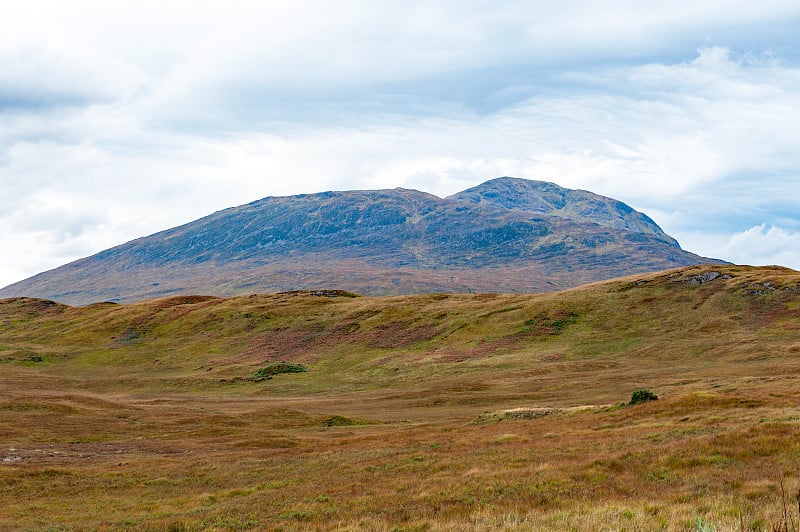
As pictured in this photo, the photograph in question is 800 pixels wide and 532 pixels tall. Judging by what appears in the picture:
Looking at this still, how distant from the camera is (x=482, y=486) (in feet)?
80.0

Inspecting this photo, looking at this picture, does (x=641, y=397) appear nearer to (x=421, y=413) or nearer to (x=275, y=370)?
(x=421, y=413)

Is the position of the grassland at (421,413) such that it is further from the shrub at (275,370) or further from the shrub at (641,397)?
the shrub at (641,397)

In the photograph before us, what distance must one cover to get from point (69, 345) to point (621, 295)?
125843mm

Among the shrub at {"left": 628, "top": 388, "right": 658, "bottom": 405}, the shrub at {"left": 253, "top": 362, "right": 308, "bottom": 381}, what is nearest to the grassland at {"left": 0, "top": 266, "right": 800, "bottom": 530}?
the shrub at {"left": 253, "top": 362, "right": 308, "bottom": 381}

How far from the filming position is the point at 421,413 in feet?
235

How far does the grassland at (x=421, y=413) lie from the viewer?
2214cm

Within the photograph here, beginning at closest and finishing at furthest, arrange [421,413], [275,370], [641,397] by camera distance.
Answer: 1. [641,397]
2. [421,413]
3. [275,370]

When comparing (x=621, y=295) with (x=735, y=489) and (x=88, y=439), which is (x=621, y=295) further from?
(x=735, y=489)

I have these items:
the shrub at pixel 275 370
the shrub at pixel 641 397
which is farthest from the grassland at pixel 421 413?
the shrub at pixel 641 397

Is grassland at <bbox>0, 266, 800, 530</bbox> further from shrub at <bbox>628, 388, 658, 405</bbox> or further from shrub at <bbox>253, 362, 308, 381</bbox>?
shrub at <bbox>628, 388, 658, 405</bbox>

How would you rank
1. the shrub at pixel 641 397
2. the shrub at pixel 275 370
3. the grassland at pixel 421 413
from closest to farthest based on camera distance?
the grassland at pixel 421 413 → the shrub at pixel 641 397 → the shrub at pixel 275 370

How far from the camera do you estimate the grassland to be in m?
22.1

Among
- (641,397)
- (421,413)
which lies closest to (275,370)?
(421,413)

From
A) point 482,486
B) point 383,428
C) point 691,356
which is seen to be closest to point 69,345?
point 383,428
